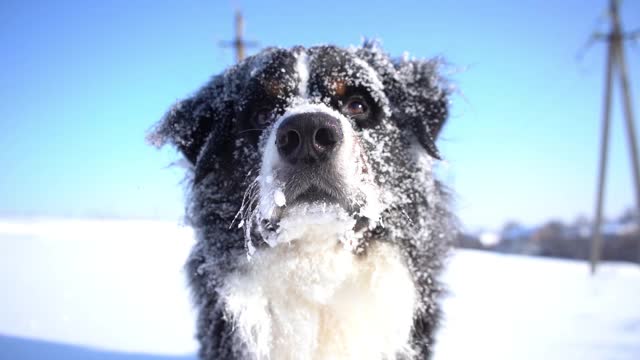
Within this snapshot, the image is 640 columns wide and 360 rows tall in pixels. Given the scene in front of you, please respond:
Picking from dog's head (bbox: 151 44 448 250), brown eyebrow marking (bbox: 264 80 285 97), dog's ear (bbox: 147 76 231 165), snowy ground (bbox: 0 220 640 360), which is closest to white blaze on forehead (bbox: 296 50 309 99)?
dog's head (bbox: 151 44 448 250)

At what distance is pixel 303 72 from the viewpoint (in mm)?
2688

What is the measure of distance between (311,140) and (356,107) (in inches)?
27.5

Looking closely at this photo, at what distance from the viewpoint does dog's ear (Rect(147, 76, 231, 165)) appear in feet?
9.68

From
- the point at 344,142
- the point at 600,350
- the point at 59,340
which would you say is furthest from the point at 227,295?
the point at 600,350

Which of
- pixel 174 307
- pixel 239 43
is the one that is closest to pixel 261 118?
pixel 174 307

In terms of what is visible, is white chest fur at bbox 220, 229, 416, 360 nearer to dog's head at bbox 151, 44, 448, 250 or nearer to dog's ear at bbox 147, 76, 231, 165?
dog's head at bbox 151, 44, 448, 250

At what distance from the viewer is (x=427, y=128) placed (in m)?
2.97

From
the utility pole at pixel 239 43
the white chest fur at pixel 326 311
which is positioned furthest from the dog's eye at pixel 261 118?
the utility pole at pixel 239 43

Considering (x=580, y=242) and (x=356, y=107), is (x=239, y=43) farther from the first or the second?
(x=580, y=242)

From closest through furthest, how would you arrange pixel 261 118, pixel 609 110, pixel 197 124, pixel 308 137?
pixel 308 137 → pixel 261 118 → pixel 197 124 → pixel 609 110

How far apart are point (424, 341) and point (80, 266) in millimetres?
6448

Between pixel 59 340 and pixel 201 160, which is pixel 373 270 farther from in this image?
pixel 59 340

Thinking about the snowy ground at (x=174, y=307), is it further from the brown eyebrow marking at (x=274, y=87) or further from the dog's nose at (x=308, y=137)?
the dog's nose at (x=308, y=137)

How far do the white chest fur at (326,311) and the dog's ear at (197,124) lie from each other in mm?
934
